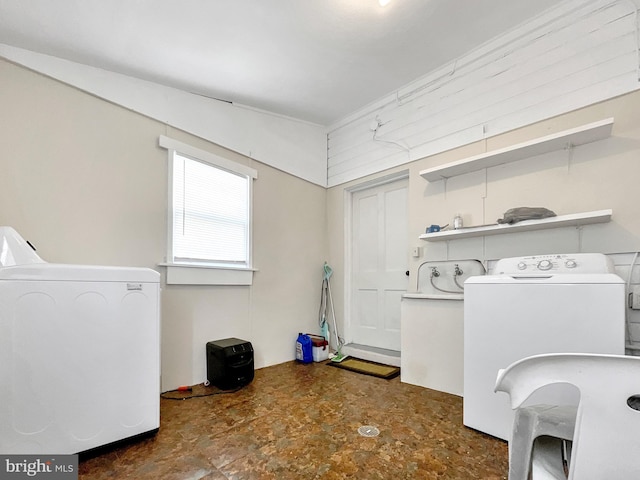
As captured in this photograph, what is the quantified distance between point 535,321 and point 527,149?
1419 millimetres

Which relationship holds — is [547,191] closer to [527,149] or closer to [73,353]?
[527,149]

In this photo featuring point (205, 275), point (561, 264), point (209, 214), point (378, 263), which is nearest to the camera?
point (561, 264)

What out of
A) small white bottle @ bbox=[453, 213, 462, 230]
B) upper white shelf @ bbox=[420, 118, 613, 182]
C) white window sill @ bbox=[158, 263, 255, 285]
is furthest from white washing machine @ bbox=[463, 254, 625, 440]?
white window sill @ bbox=[158, 263, 255, 285]

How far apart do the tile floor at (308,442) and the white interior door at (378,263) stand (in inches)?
44.0

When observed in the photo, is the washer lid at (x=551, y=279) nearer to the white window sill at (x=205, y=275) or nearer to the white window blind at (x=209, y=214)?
the white window sill at (x=205, y=275)

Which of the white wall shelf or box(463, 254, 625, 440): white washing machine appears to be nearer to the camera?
box(463, 254, 625, 440): white washing machine

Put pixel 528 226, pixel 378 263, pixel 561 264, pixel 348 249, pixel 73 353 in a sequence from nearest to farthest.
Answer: pixel 73 353
pixel 561 264
pixel 528 226
pixel 378 263
pixel 348 249

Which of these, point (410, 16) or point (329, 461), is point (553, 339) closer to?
point (329, 461)

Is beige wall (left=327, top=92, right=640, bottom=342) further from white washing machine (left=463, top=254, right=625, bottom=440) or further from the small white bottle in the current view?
white washing machine (left=463, top=254, right=625, bottom=440)

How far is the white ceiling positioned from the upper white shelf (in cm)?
105

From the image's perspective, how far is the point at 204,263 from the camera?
292 cm

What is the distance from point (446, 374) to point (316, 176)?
8.82 feet

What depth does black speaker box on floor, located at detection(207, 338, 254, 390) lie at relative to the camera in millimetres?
2631

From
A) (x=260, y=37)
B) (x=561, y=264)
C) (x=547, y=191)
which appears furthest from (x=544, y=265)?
(x=260, y=37)
